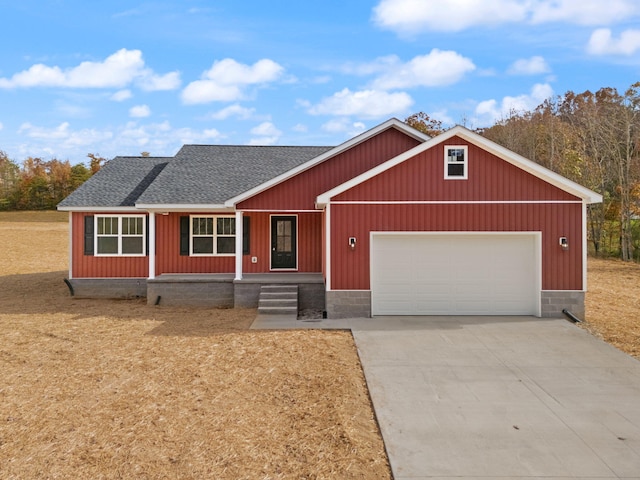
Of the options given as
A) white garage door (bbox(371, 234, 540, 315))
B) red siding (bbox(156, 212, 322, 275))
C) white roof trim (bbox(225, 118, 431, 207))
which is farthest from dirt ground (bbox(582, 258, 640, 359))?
red siding (bbox(156, 212, 322, 275))

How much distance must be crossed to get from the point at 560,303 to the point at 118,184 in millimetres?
14350

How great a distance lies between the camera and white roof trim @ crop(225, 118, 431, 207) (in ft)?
41.5

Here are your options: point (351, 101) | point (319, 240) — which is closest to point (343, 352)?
point (319, 240)

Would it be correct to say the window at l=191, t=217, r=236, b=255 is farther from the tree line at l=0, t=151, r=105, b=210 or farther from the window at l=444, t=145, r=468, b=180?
the tree line at l=0, t=151, r=105, b=210

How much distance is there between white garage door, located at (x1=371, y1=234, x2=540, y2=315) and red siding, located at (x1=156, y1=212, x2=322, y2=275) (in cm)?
365

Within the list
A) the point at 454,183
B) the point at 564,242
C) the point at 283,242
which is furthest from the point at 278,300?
the point at 564,242

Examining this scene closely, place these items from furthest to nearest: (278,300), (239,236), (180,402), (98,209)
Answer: (98,209), (239,236), (278,300), (180,402)

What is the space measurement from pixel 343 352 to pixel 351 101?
2509 centimetres

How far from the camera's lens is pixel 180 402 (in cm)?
596

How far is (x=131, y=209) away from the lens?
1472cm

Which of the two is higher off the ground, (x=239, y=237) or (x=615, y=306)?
(x=239, y=237)

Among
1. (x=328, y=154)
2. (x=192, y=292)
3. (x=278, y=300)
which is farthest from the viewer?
(x=328, y=154)

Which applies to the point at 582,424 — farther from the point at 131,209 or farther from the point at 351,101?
the point at 351,101

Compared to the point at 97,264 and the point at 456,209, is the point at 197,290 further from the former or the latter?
the point at 456,209
